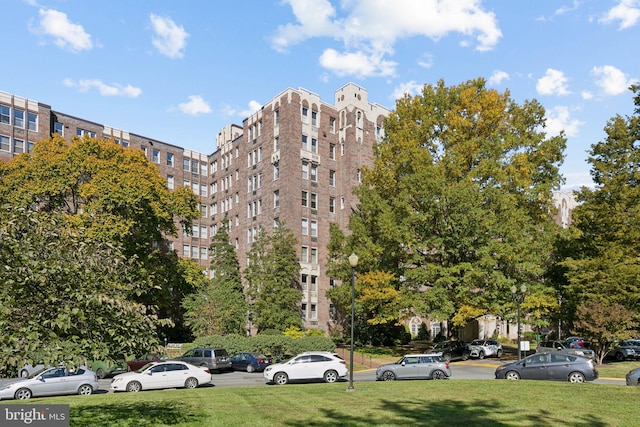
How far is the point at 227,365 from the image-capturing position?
33.7 metres

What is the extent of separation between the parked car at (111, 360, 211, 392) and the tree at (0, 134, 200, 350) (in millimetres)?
15382

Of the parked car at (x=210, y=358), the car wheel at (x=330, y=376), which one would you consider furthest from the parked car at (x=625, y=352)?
the parked car at (x=210, y=358)

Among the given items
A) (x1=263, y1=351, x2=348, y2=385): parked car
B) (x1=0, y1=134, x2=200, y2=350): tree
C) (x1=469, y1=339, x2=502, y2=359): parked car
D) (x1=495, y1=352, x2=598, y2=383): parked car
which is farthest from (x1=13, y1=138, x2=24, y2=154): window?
(x1=495, y1=352, x2=598, y2=383): parked car

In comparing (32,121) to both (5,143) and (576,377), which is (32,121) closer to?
(5,143)

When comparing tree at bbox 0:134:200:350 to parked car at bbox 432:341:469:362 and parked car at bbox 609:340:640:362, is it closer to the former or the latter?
parked car at bbox 432:341:469:362

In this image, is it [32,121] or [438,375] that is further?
[32,121]

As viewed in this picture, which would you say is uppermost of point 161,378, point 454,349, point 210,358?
point 161,378

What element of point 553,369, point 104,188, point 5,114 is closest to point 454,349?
point 553,369

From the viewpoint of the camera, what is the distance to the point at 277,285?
1827 inches

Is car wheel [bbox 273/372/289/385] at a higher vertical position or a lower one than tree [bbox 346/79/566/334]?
lower

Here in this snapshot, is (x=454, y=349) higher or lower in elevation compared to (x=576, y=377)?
lower

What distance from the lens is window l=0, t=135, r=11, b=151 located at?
170ft

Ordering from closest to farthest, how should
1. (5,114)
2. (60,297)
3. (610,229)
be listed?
(60,297), (610,229), (5,114)

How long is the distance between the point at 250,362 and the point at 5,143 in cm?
3825
